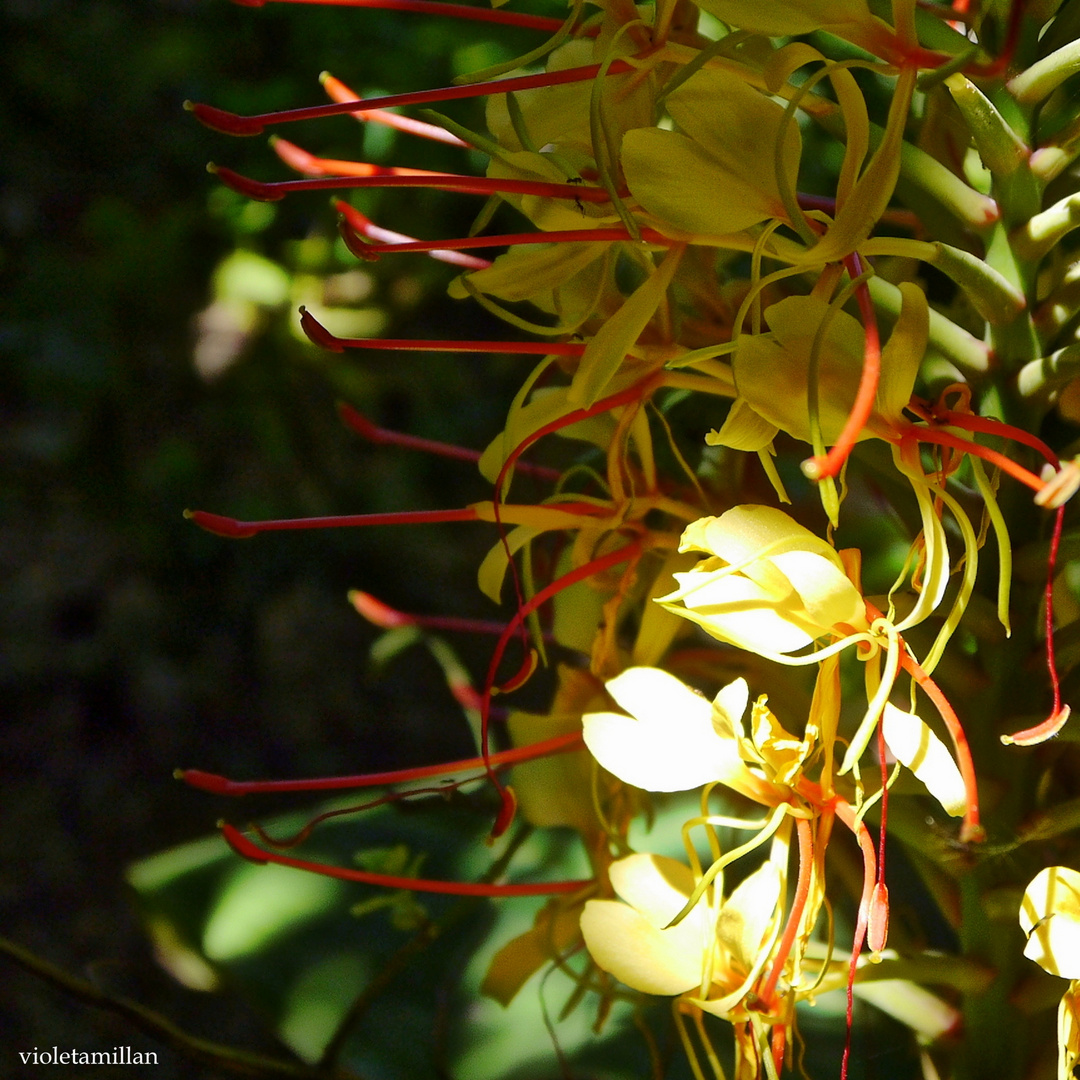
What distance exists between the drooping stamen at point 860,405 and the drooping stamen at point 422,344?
0.07 metres

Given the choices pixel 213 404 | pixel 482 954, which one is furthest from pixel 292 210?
pixel 482 954

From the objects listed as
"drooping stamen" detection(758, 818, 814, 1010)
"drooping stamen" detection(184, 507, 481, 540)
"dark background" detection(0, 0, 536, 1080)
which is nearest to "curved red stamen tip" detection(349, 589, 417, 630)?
"drooping stamen" detection(184, 507, 481, 540)

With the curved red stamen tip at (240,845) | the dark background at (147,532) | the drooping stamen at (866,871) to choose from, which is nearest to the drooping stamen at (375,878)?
the curved red stamen tip at (240,845)

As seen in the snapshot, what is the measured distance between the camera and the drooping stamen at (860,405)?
188 millimetres

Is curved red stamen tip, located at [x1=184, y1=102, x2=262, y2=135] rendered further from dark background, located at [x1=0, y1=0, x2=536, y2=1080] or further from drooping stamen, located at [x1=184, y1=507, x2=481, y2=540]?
dark background, located at [x1=0, y1=0, x2=536, y2=1080]

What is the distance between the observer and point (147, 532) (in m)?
0.93

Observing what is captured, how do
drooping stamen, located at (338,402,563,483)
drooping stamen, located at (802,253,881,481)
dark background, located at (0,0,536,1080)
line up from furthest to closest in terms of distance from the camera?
dark background, located at (0,0,536,1080) < drooping stamen, located at (338,402,563,483) < drooping stamen, located at (802,253,881,481)

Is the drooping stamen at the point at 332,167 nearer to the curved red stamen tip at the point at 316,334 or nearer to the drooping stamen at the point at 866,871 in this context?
the curved red stamen tip at the point at 316,334

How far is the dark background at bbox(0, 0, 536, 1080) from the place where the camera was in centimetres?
86

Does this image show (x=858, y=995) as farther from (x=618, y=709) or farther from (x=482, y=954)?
(x=482, y=954)

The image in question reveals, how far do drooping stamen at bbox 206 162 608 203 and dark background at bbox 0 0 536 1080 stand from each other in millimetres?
565

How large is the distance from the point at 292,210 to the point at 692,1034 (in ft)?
1.67

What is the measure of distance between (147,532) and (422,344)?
73 centimetres

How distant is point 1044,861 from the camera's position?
29cm
